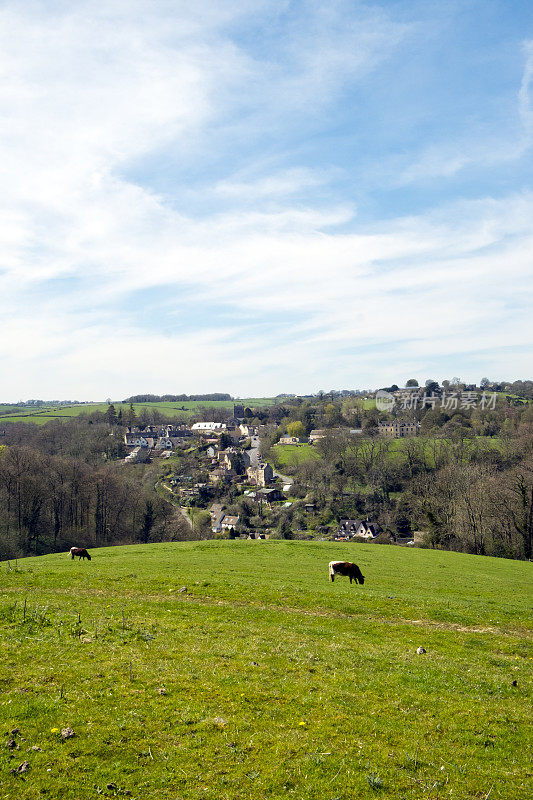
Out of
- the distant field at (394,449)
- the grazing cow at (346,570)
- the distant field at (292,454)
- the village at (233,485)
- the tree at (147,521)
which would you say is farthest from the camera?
the distant field at (292,454)

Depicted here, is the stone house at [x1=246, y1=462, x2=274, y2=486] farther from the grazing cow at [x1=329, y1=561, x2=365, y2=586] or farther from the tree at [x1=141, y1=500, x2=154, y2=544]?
the grazing cow at [x1=329, y1=561, x2=365, y2=586]

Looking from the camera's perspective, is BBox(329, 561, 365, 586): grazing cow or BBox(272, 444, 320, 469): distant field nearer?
BBox(329, 561, 365, 586): grazing cow

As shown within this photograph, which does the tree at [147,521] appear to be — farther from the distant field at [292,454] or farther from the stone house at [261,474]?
the stone house at [261,474]

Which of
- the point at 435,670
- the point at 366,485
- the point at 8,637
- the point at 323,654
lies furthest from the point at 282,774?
the point at 366,485

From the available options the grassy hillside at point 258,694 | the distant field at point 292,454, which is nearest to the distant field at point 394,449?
the distant field at point 292,454

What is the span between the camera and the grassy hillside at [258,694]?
7.63 m

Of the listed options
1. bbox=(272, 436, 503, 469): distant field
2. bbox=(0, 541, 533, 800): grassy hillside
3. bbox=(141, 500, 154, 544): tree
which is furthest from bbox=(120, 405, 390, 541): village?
bbox=(0, 541, 533, 800): grassy hillside

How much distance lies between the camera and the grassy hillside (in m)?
Result: 7.63

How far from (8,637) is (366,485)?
10705cm

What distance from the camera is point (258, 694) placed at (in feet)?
33.9

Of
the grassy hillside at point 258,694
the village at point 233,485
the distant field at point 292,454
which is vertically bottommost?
the village at point 233,485

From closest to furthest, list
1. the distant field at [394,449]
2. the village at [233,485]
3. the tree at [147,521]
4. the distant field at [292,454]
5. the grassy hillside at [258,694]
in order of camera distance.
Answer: the grassy hillside at [258,694], the tree at [147,521], the village at [233,485], the distant field at [394,449], the distant field at [292,454]

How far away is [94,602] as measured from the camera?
18.0 metres

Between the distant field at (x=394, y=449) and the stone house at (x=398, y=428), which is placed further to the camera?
the stone house at (x=398, y=428)
